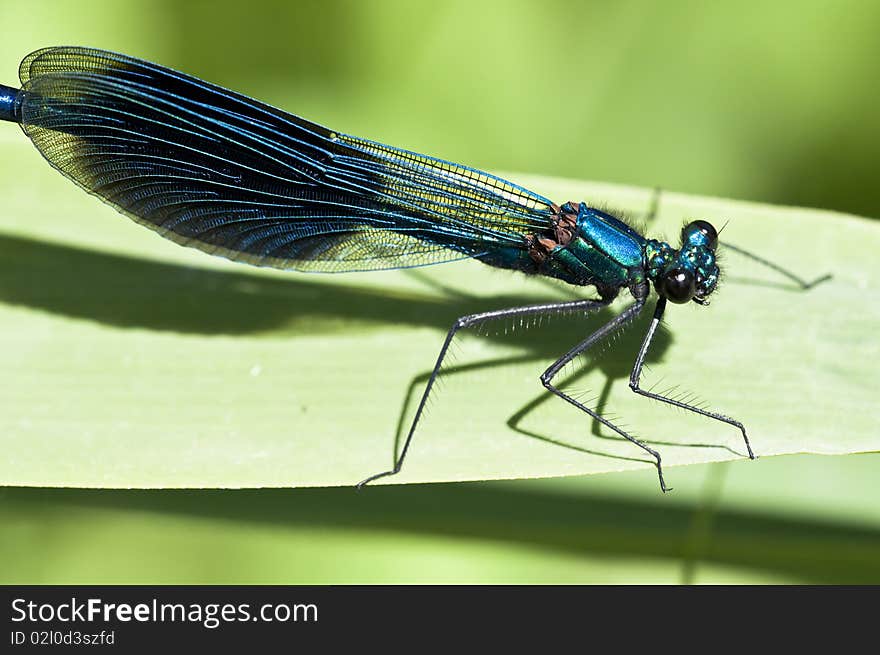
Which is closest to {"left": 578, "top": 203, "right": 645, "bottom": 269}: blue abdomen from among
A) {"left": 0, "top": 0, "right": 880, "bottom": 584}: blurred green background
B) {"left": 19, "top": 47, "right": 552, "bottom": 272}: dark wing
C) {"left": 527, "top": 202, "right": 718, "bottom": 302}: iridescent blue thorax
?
{"left": 527, "top": 202, "right": 718, "bottom": 302}: iridescent blue thorax

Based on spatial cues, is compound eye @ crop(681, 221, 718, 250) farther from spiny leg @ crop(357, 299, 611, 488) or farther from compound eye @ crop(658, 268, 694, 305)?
spiny leg @ crop(357, 299, 611, 488)

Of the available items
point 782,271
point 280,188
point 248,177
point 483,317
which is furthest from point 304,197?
point 782,271

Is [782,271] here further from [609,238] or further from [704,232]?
[609,238]

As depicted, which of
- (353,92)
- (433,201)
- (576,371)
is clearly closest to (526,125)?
(433,201)

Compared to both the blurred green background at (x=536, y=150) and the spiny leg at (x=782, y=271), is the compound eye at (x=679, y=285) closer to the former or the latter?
the spiny leg at (x=782, y=271)

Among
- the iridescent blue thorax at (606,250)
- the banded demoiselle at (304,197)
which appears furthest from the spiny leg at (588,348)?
the iridescent blue thorax at (606,250)

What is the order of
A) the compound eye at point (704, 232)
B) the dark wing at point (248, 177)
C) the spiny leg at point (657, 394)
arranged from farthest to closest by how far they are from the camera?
1. the compound eye at point (704, 232)
2. the dark wing at point (248, 177)
3. the spiny leg at point (657, 394)
